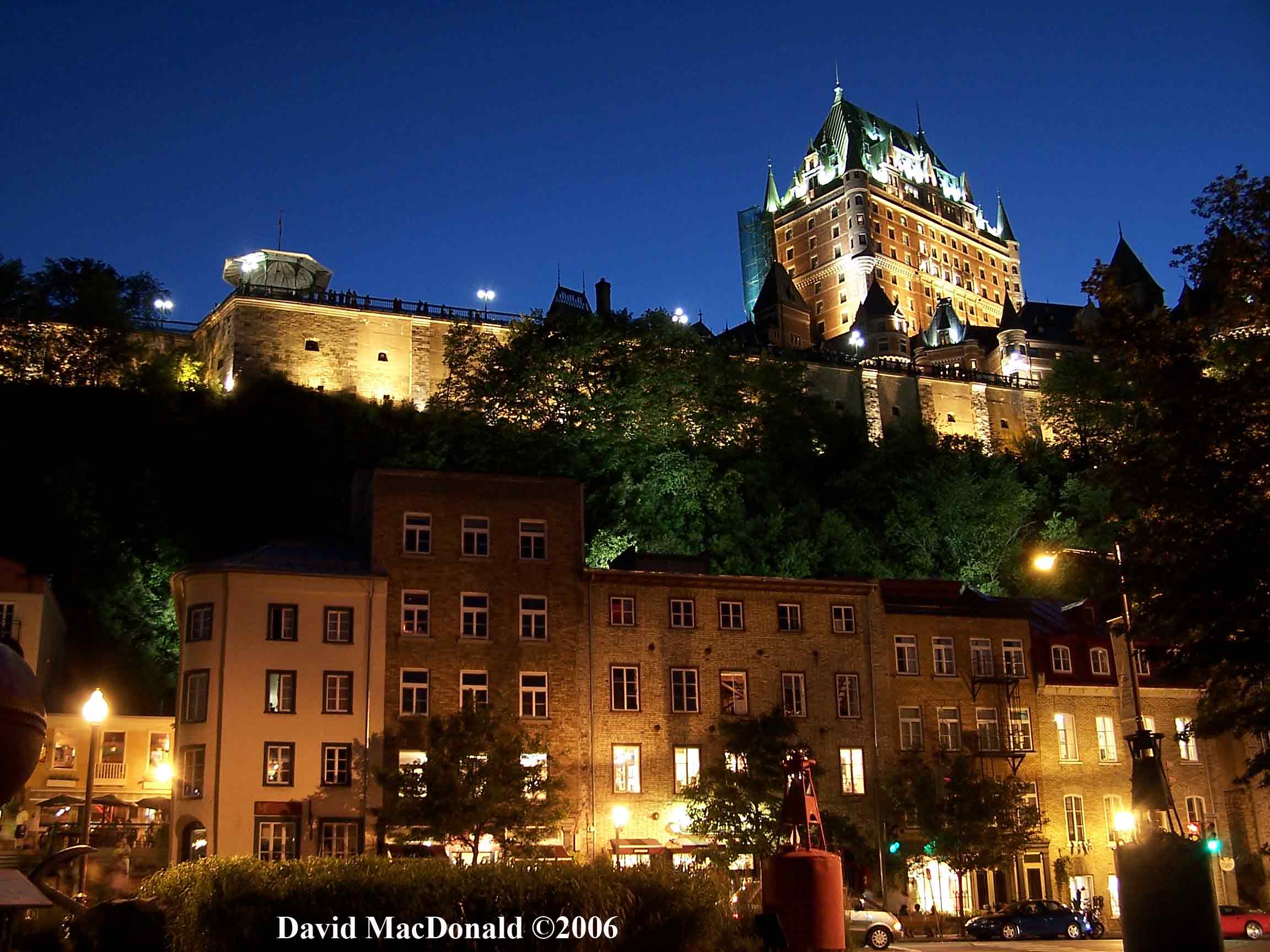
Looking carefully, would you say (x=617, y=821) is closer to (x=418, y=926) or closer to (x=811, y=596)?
(x=811, y=596)

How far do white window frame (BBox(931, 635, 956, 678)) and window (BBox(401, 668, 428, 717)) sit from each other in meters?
16.2

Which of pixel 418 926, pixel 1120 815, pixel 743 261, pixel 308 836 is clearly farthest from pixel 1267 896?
pixel 743 261

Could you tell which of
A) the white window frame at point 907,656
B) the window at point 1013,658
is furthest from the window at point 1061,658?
the white window frame at point 907,656

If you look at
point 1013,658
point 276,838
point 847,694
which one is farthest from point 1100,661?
point 276,838

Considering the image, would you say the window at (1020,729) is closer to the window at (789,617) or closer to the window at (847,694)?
the window at (847,694)

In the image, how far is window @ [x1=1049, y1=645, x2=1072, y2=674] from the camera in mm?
47406

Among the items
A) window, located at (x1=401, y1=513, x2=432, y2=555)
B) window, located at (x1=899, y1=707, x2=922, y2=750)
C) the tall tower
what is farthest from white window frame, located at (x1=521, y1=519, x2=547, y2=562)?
the tall tower

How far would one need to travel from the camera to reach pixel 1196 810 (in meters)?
48.0

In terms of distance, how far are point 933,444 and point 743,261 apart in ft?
349

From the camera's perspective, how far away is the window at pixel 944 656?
4578 cm

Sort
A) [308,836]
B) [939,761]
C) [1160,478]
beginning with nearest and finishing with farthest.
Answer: [1160,478] < [308,836] < [939,761]

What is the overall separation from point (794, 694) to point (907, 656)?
4280mm

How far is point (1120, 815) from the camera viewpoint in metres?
39.7

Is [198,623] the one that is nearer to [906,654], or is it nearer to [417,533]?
[417,533]
